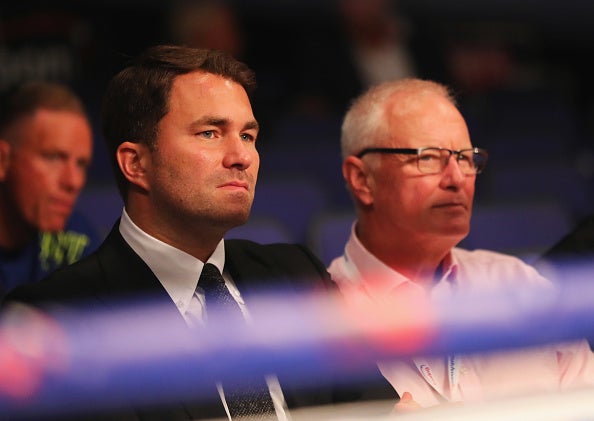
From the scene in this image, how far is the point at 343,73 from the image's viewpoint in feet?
11.7

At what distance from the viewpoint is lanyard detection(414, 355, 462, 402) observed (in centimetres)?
82

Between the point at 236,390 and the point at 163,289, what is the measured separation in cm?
29

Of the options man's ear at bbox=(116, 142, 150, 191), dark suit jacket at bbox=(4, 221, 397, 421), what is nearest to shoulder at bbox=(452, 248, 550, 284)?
dark suit jacket at bbox=(4, 221, 397, 421)

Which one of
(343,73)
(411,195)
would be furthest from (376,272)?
(343,73)

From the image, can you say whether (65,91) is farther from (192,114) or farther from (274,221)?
(192,114)

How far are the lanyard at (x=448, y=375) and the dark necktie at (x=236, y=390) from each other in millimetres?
161

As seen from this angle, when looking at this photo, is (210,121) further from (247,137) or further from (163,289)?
(163,289)

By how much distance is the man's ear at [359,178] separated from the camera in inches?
65.7

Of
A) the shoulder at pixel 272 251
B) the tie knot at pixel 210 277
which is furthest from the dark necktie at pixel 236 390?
the shoulder at pixel 272 251

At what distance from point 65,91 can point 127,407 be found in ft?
4.13

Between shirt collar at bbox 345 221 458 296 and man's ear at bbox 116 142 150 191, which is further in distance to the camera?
shirt collar at bbox 345 221 458 296

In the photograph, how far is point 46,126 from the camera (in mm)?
1760

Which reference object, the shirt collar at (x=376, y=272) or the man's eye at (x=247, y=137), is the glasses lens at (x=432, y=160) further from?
the man's eye at (x=247, y=137)

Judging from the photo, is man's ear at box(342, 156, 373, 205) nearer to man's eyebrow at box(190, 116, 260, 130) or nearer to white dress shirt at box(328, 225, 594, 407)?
white dress shirt at box(328, 225, 594, 407)
